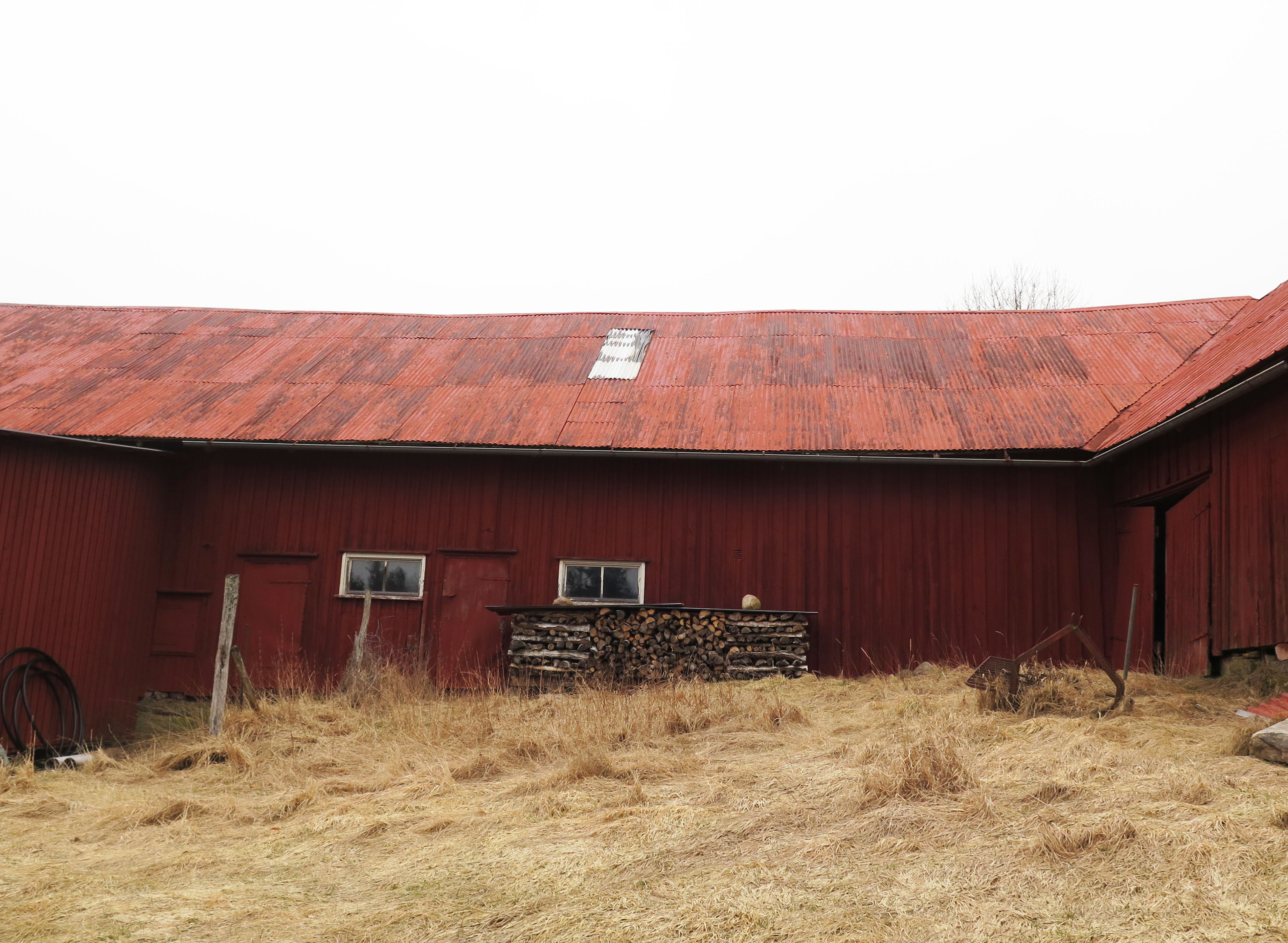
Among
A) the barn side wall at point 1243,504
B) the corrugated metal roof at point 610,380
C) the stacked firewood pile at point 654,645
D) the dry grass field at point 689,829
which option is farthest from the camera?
the corrugated metal roof at point 610,380

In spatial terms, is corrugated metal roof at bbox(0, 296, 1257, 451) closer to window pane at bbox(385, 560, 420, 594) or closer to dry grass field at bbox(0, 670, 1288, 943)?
window pane at bbox(385, 560, 420, 594)

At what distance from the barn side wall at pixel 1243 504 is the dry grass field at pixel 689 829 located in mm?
702

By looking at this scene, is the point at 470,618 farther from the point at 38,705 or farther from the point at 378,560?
the point at 38,705

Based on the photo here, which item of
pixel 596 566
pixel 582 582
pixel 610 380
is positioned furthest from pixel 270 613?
pixel 610 380

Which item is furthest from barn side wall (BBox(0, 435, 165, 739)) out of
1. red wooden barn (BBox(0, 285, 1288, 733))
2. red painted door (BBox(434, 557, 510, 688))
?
red painted door (BBox(434, 557, 510, 688))

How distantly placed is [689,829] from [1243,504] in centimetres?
671

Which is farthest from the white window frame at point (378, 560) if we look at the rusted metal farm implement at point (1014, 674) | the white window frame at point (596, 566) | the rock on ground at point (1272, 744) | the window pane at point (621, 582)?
the rock on ground at point (1272, 744)

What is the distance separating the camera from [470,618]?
13297mm

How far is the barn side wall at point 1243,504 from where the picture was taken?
8992 millimetres

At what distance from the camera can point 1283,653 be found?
347 inches

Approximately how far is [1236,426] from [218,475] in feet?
40.0

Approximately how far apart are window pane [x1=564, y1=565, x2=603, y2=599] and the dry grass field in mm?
3668

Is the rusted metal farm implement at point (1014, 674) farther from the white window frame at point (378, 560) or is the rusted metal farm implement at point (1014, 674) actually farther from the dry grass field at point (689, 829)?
the white window frame at point (378, 560)

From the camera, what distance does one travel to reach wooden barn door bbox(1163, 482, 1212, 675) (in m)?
10.3
